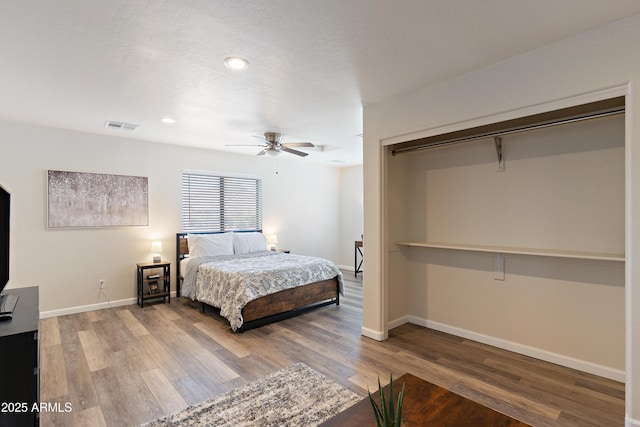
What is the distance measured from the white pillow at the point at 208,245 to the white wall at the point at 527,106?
107 inches

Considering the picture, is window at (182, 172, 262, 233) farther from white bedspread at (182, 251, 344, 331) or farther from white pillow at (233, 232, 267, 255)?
white bedspread at (182, 251, 344, 331)

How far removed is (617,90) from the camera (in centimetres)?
208

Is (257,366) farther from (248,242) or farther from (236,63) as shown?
(248,242)

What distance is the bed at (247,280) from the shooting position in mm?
3842

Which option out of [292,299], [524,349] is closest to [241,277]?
[292,299]

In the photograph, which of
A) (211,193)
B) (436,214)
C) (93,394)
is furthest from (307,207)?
(93,394)

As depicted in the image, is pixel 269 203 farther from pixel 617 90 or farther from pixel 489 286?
pixel 617 90

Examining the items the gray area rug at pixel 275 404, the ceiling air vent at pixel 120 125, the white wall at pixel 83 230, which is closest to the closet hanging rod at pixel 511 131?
the gray area rug at pixel 275 404

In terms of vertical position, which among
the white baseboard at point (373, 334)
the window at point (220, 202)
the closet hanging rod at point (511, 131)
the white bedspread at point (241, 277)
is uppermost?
the closet hanging rod at point (511, 131)

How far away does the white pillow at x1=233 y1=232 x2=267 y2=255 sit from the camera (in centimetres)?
560

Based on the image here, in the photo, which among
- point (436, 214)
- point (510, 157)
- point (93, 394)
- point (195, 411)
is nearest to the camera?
point (195, 411)

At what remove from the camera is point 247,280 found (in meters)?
3.84

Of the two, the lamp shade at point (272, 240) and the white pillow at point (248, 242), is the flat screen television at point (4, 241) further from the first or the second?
the lamp shade at point (272, 240)

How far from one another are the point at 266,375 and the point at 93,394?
50.7 inches
